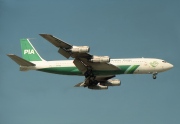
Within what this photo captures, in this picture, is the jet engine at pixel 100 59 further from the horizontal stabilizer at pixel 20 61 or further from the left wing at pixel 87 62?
the horizontal stabilizer at pixel 20 61

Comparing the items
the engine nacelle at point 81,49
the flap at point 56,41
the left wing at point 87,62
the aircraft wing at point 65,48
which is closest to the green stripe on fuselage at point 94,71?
the left wing at point 87,62

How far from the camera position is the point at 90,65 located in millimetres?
71062

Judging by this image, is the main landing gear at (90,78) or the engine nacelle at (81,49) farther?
the main landing gear at (90,78)

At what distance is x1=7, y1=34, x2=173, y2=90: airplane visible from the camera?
67875 mm

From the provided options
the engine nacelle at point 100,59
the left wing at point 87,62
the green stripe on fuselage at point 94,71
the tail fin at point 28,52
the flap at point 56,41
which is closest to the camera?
the flap at point 56,41

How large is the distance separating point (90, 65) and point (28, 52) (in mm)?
13151

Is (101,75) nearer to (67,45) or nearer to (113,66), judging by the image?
(113,66)

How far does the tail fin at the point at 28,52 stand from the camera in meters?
77.3

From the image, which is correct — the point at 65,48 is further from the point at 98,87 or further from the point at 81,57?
the point at 98,87

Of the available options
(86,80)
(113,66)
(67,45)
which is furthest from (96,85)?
(67,45)

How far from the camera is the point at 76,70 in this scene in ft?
241

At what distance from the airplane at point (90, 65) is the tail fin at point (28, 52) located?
193mm

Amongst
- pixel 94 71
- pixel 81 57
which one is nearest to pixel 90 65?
pixel 94 71

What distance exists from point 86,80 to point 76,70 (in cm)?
255
